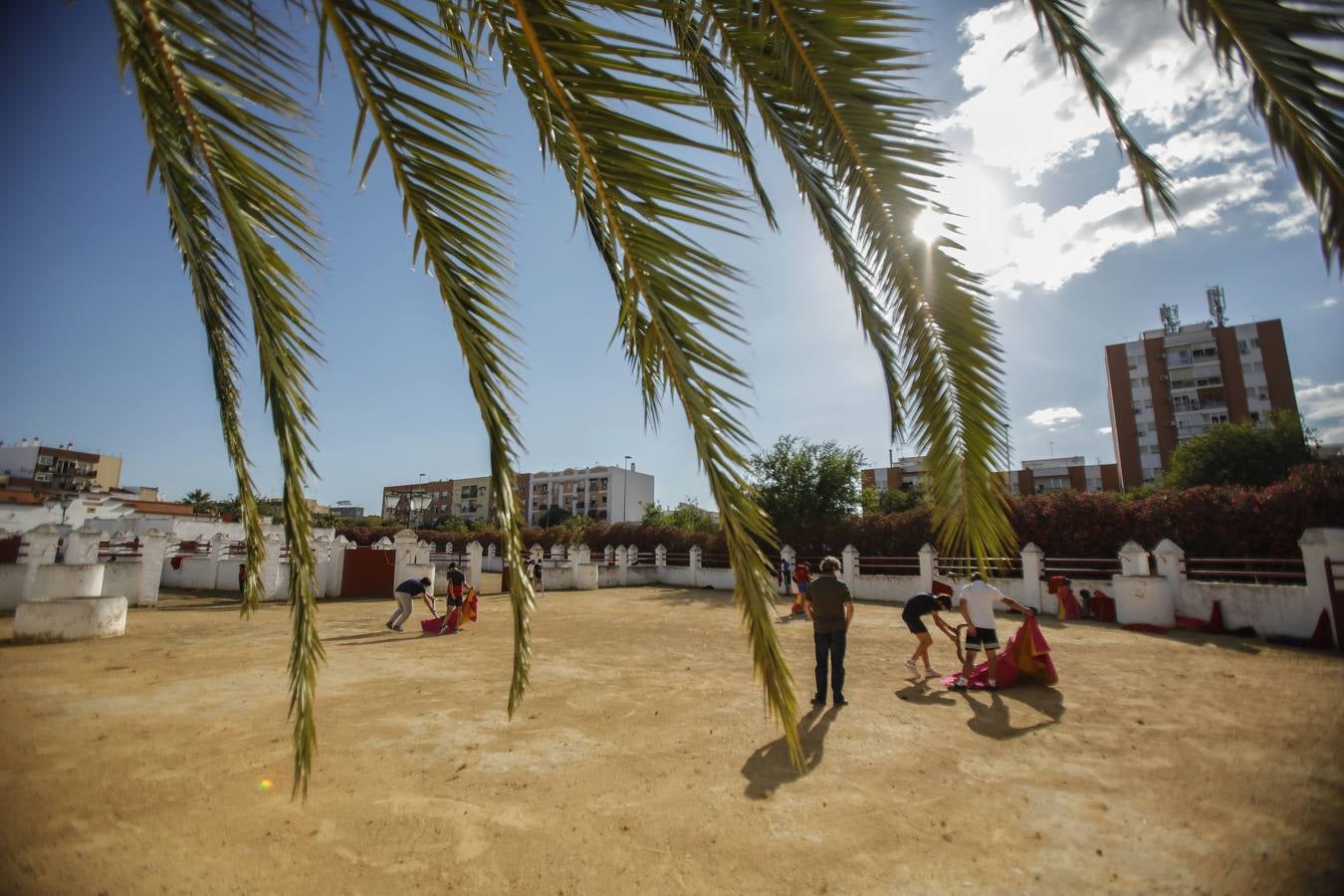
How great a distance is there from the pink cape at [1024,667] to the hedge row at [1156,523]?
495 centimetres

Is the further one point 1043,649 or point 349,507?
point 349,507

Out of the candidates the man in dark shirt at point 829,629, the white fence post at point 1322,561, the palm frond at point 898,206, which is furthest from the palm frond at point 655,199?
the white fence post at point 1322,561

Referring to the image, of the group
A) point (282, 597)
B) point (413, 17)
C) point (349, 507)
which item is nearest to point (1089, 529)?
point (413, 17)

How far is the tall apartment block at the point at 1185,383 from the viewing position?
49.4m

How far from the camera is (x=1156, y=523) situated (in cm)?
1827

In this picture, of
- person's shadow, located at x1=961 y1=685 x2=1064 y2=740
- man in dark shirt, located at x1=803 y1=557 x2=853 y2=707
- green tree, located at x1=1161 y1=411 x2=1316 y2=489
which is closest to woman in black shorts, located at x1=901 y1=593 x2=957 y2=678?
person's shadow, located at x1=961 y1=685 x2=1064 y2=740

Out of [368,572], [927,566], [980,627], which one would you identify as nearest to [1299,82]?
[980,627]

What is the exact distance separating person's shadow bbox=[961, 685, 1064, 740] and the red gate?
1877cm

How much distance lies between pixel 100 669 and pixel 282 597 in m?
11.3

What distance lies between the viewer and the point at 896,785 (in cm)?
435

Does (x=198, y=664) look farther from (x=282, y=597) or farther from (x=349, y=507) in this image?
(x=349, y=507)

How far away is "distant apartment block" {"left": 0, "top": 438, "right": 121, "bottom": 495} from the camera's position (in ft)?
149

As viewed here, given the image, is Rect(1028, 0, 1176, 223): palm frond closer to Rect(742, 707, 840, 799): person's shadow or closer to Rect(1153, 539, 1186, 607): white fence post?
Rect(742, 707, 840, 799): person's shadow

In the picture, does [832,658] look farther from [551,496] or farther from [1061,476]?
[551,496]
